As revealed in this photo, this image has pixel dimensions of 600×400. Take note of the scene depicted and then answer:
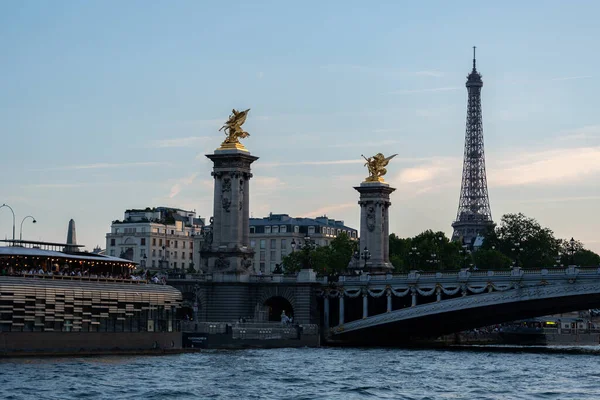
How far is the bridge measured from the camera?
11181 cm

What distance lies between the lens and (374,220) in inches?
6033

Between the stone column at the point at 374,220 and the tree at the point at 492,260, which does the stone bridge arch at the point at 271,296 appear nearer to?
the stone column at the point at 374,220

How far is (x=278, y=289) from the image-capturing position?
129m

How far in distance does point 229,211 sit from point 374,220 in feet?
94.4

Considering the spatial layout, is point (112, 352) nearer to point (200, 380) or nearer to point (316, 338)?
point (200, 380)

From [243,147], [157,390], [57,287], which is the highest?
[243,147]

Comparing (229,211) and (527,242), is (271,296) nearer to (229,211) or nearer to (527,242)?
(229,211)

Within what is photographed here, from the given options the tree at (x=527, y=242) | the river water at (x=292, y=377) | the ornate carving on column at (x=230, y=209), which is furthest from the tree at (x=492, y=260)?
the river water at (x=292, y=377)

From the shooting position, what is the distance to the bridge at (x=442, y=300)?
11181cm

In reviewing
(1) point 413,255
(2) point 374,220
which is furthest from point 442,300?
(1) point 413,255

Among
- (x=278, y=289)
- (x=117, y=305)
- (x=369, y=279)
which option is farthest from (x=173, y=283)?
(x=117, y=305)

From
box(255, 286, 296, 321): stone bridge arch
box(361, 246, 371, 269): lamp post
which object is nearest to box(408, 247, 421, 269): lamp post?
box(361, 246, 371, 269): lamp post

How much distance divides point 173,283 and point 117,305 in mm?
37698

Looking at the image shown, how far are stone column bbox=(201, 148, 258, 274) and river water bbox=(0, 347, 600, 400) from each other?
83.3ft
